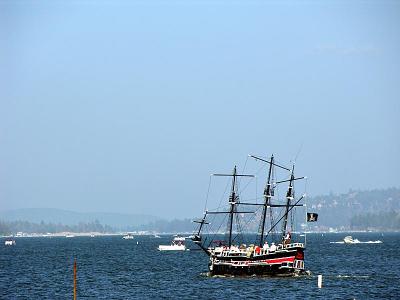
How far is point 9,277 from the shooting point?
445ft

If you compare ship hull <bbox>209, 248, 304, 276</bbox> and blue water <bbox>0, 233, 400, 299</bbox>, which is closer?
blue water <bbox>0, 233, 400, 299</bbox>

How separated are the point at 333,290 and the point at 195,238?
2753 cm

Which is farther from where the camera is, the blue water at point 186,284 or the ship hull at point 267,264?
the ship hull at point 267,264

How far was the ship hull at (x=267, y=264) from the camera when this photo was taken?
118 metres

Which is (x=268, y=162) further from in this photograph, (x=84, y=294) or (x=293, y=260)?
(x=84, y=294)

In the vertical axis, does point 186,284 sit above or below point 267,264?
below

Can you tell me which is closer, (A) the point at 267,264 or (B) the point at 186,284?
(B) the point at 186,284

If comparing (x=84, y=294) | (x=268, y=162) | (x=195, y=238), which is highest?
(x=268, y=162)

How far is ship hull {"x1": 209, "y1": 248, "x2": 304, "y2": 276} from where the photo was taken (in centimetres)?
11831

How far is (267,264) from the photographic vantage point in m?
119

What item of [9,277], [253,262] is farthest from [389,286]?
[9,277]

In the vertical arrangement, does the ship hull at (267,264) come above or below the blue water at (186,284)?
above

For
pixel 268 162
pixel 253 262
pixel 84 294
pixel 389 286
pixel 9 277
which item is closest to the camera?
pixel 84 294

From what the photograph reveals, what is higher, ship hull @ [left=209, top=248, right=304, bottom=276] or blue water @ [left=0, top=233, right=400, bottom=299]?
ship hull @ [left=209, top=248, right=304, bottom=276]
